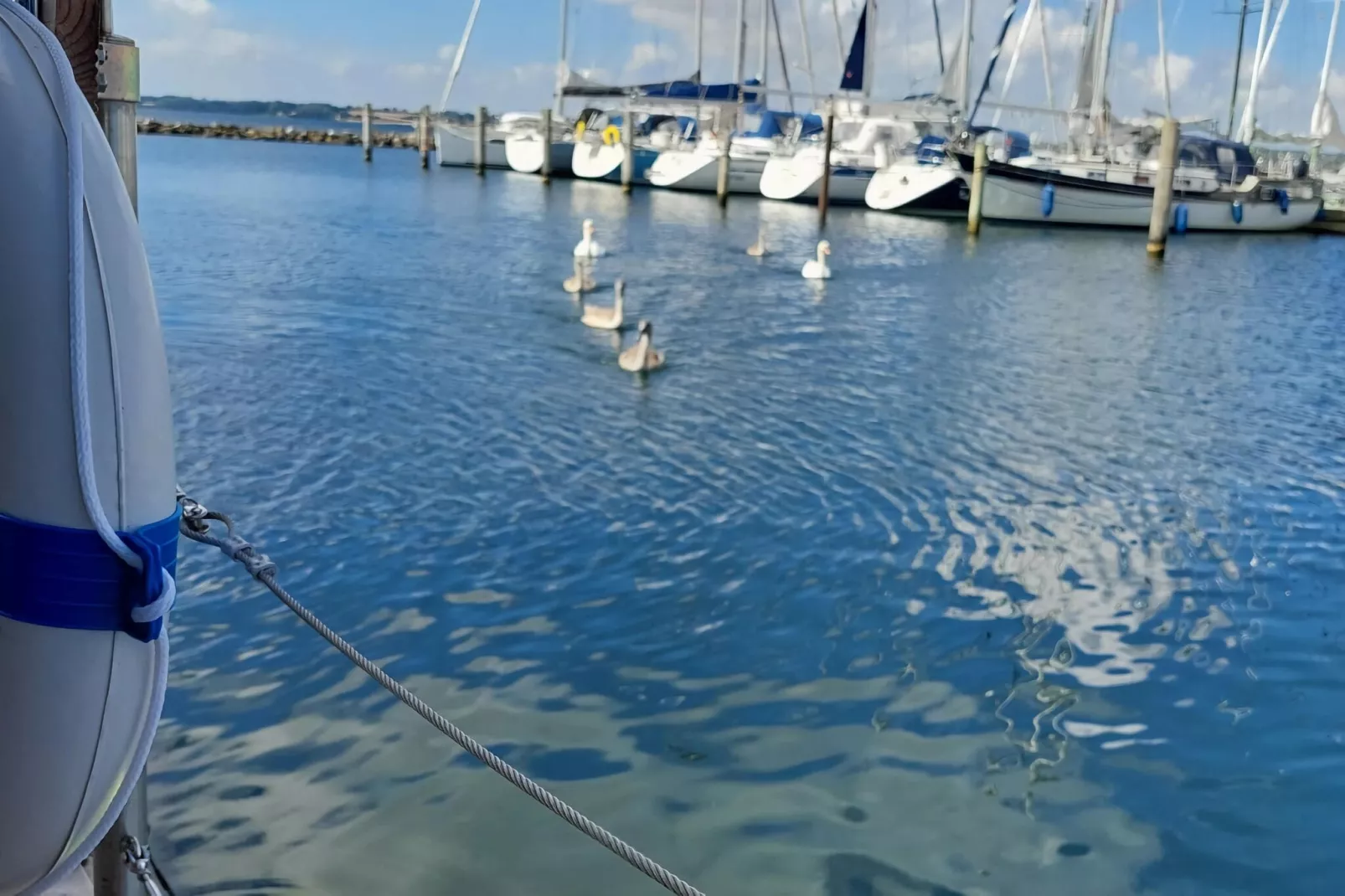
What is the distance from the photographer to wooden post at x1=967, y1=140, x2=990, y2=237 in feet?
108

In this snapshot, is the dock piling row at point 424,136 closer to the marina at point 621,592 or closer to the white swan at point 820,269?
the white swan at point 820,269

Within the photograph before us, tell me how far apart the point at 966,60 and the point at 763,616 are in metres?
39.2

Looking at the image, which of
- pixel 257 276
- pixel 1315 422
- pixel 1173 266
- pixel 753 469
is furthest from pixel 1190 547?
pixel 1173 266

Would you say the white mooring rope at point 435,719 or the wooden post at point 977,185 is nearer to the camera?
the white mooring rope at point 435,719

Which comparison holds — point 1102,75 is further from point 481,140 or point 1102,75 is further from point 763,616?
point 763,616

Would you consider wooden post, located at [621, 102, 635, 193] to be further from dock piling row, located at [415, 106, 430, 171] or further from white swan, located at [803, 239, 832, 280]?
white swan, located at [803, 239, 832, 280]

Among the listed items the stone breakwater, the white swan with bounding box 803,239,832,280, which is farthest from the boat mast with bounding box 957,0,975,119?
the stone breakwater

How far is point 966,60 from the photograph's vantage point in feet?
137

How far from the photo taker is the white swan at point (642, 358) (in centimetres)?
1247

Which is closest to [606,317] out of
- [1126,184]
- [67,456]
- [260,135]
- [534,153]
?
[67,456]

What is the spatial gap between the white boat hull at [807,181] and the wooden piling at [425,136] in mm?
22576

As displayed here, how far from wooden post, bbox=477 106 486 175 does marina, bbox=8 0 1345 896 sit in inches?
1592

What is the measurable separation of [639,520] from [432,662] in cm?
224

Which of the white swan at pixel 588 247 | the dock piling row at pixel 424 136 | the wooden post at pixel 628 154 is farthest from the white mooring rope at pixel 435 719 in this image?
the dock piling row at pixel 424 136
